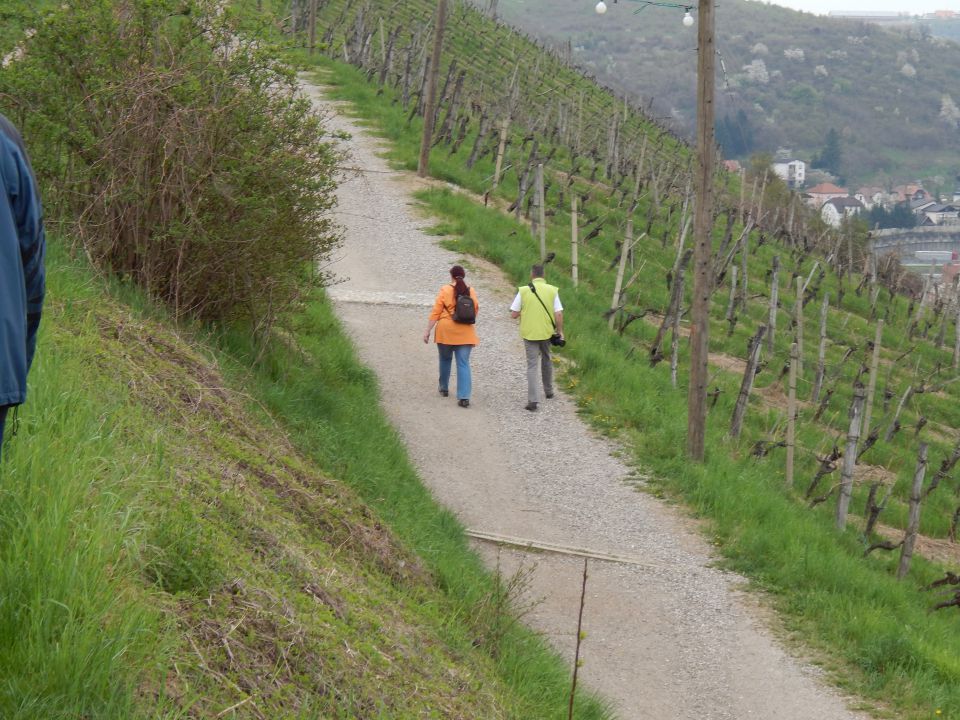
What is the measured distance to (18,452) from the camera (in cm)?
421

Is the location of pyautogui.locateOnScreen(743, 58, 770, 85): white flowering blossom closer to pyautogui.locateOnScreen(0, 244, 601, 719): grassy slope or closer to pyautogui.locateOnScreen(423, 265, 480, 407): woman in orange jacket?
pyautogui.locateOnScreen(423, 265, 480, 407): woman in orange jacket

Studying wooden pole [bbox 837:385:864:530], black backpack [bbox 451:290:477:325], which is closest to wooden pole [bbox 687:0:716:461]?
wooden pole [bbox 837:385:864:530]

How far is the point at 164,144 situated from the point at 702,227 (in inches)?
200

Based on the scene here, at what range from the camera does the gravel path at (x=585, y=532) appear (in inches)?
306

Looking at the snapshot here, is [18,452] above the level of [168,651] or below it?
above

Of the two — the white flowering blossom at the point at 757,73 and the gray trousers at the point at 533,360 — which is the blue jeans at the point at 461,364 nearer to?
the gray trousers at the point at 533,360

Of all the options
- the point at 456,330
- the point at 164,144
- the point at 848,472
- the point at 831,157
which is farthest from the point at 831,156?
the point at 164,144

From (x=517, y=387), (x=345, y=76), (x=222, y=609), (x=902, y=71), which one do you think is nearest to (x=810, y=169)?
(x=902, y=71)

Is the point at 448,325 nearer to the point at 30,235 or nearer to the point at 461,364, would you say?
the point at 461,364

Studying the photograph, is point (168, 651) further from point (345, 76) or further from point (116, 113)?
point (345, 76)

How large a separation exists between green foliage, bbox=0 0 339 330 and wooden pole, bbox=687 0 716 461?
12.3 ft

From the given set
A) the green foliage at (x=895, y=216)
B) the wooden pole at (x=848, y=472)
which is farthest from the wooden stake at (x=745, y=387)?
the green foliage at (x=895, y=216)

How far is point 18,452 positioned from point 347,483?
449 centimetres

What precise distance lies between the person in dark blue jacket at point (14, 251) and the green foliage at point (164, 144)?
5944 mm
